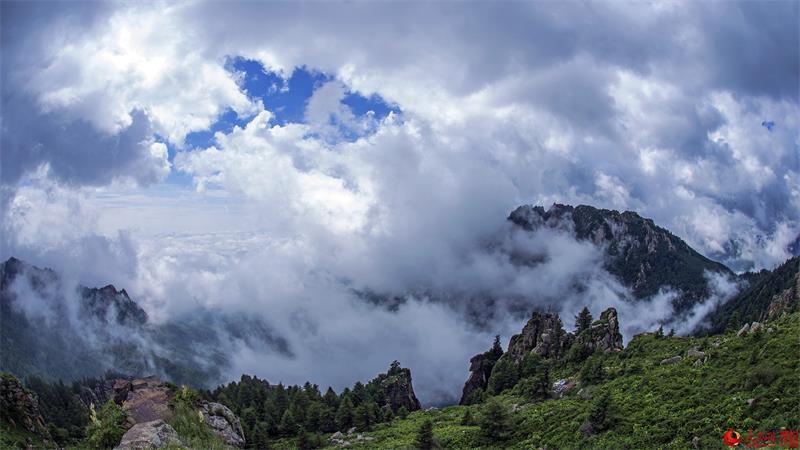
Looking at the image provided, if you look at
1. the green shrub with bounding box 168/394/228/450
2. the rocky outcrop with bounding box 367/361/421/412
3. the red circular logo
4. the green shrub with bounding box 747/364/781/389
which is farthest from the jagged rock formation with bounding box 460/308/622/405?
the green shrub with bounding box 168/394/228/450

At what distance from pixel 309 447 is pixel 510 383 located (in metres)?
46.1

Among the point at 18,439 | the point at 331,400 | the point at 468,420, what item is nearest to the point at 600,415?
the point at 468,420

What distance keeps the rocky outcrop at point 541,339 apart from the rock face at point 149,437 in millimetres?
92727

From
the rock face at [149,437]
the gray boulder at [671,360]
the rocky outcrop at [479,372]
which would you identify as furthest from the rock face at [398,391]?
the rock face at [149,437]

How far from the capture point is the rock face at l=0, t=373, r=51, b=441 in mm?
43888

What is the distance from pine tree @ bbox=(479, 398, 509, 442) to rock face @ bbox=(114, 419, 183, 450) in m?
39.4

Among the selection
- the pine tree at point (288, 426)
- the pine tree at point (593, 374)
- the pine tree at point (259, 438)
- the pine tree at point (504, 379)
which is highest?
the pine tree at point (504, 379)

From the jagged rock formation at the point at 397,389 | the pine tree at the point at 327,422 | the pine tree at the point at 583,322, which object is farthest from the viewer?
the jagged rock formation at the point at 397,389

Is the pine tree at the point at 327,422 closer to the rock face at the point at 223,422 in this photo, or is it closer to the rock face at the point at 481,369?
the rock face at the point at 481,369

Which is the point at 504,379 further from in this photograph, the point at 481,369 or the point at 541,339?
the point at 481,369

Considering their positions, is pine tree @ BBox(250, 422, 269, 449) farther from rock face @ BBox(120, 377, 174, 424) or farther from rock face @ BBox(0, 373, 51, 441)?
rock face @ BBox(120, 377, 174, 424)

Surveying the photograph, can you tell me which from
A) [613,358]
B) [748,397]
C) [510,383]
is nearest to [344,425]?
[510,383]

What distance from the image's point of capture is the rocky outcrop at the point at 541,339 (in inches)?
4250

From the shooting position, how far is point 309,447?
76.2 meters
